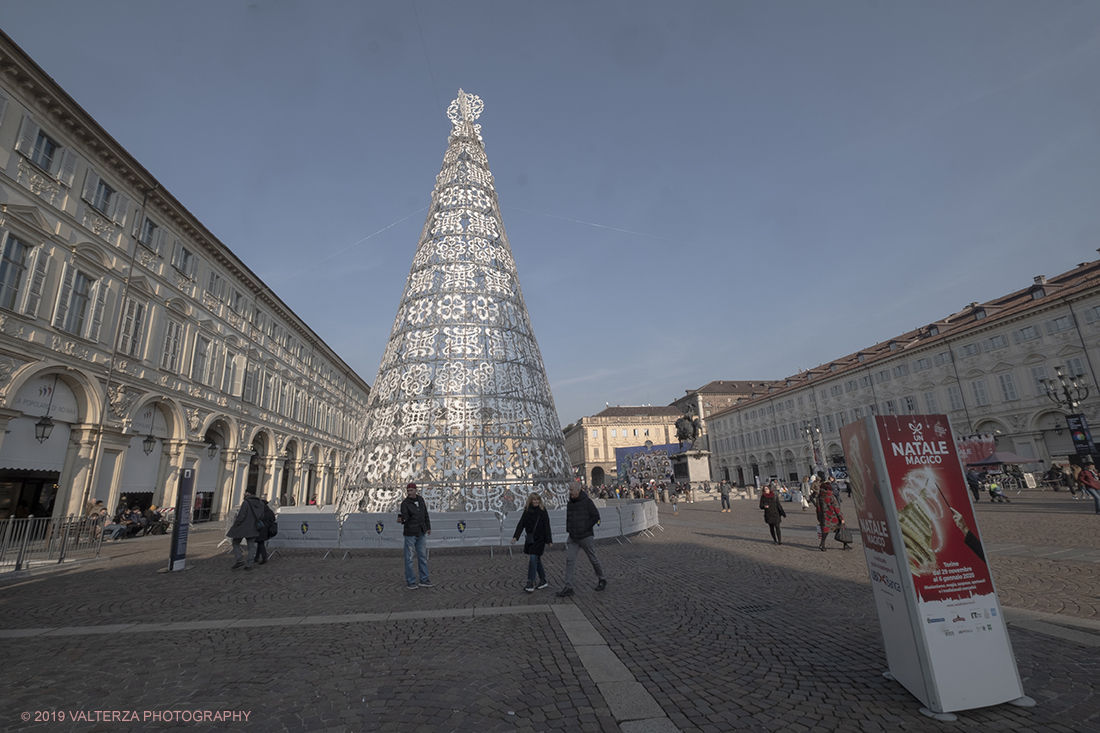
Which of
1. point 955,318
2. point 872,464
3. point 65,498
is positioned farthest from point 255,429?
point 955,318

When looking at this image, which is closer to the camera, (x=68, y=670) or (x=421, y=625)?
(x=68, y=670)

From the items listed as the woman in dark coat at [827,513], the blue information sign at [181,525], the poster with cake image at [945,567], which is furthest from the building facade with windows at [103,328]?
the woman in dark coat at [827,513]

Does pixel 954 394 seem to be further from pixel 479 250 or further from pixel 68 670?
pixel 68 670

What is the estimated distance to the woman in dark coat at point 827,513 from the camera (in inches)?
406

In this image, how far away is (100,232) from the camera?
17219 mm

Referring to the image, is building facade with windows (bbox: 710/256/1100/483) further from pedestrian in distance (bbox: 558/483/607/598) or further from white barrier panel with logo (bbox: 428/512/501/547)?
pedestrian in distance (bbox: 558/483/607/598)

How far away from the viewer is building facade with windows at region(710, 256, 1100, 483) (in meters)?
30.3

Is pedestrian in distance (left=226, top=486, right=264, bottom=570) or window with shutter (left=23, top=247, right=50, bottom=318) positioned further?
window with shutter (left=23, top=247, right=50, bottom=318)

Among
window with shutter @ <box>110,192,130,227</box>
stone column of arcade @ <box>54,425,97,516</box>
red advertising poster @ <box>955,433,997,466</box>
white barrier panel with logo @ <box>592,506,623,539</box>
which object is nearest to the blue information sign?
white barrier panel with logo @ <box>592,506,623,539</box>

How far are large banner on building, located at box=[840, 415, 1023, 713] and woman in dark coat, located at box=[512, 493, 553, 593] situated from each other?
4.46m

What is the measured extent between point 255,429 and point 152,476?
7896 mm

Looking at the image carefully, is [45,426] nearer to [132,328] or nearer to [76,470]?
[76,470]

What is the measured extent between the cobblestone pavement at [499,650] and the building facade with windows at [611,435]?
71733 millimetres

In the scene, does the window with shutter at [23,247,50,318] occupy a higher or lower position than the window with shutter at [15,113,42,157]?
lower
